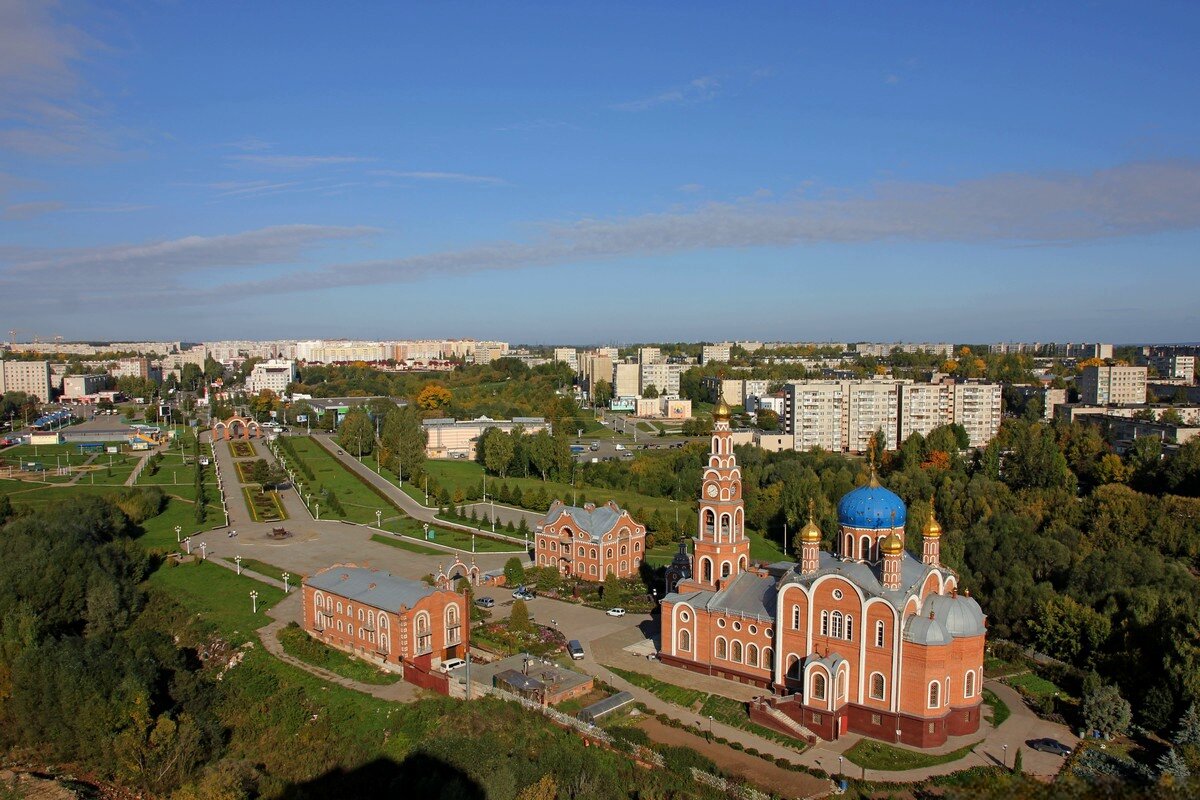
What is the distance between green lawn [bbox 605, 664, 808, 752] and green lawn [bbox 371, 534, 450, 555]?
1739 centimetres

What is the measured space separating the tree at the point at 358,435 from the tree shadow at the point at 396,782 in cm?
5097

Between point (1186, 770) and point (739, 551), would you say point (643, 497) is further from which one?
point (1186, 770)

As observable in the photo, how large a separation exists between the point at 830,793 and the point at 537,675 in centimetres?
917

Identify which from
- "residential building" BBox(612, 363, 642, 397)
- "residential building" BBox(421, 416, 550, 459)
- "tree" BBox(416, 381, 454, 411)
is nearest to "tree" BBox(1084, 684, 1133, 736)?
"residential building" BBox(421, 416, 550, 459)

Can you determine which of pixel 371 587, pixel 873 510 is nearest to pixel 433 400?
pixel 371 587

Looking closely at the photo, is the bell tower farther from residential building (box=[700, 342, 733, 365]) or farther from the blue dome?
residential building (box=[700, 342, 733, 365])

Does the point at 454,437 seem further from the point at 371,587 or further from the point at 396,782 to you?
the point at 396,782

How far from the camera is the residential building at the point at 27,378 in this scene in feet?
382

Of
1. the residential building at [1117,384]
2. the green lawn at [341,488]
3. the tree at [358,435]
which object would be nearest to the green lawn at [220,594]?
the green lawn at [341,488]

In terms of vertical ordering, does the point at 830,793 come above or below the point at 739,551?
below

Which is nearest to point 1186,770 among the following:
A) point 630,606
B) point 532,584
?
point 630,606

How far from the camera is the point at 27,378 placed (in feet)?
387

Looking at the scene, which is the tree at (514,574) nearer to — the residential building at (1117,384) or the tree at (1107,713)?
the tree at (1107,713)

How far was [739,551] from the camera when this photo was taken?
1184 inches
